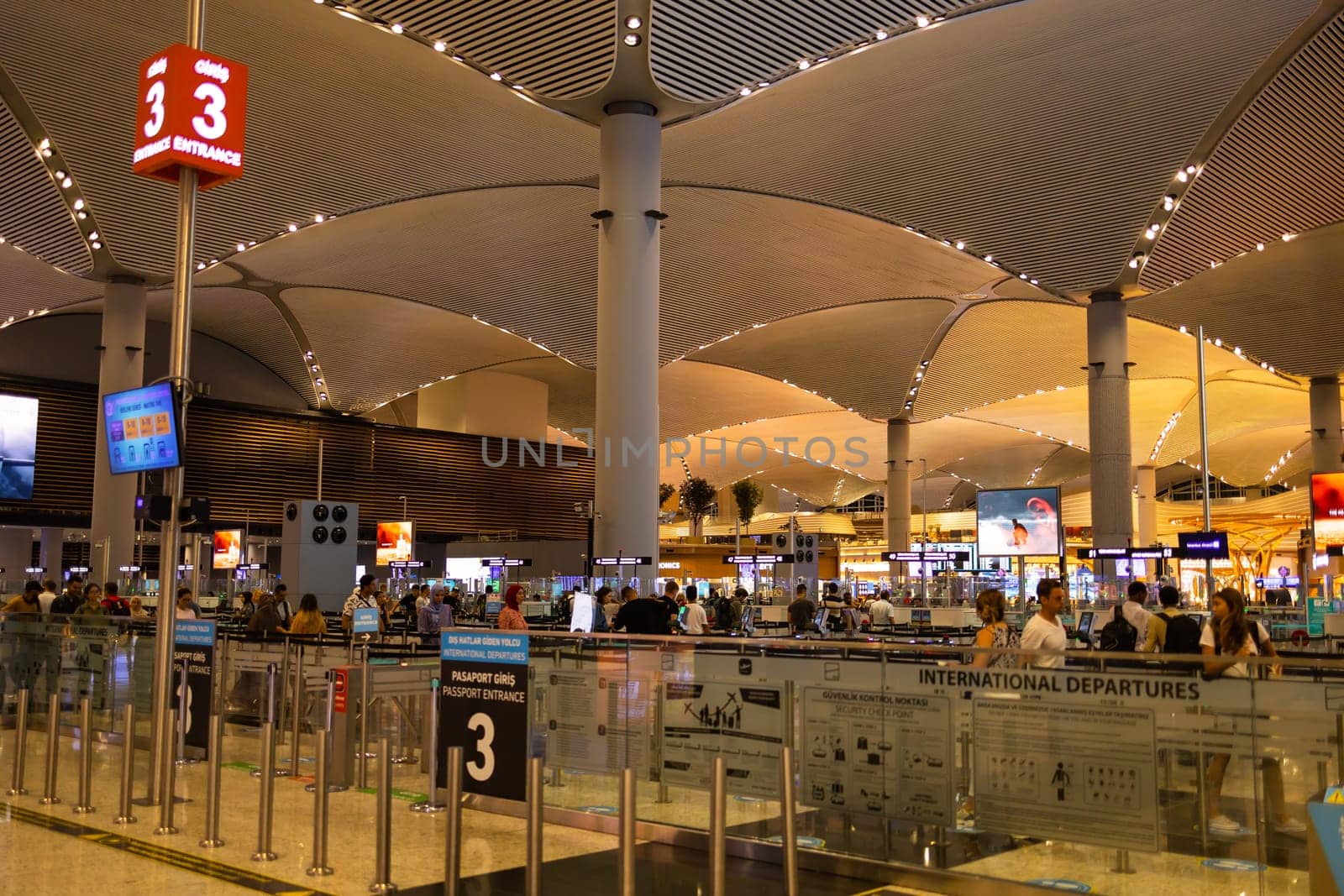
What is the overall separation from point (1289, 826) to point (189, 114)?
7632 millimetres

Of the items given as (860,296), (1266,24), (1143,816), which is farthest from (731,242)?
(1143,816)

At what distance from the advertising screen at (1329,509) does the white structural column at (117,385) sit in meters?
27.7

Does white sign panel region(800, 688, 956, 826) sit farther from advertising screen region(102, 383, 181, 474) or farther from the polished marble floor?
advertising screen region(102, 383, 181, 474)

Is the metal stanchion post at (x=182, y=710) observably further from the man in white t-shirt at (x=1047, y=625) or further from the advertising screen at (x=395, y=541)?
Answer: the advertising screen at (x=395, y=541)

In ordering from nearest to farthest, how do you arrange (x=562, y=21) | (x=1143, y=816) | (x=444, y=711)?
(x=1143, y=816) → (x=444, y=711) → (x=562, y=21)

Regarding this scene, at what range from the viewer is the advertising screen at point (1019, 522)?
28.3 meters

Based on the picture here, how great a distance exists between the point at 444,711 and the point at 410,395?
132 ft

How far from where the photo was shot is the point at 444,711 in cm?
799

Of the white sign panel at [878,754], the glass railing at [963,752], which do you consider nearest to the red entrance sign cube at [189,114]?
the glass railing at [963,752]

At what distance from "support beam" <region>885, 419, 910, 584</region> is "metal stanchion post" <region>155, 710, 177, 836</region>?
122ft

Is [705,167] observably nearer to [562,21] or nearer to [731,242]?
[731,242]

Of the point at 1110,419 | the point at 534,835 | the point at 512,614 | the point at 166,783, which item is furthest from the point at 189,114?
the point at 1110,419

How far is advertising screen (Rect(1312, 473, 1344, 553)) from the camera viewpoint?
3027 cm

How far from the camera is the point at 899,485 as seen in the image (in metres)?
44.3
